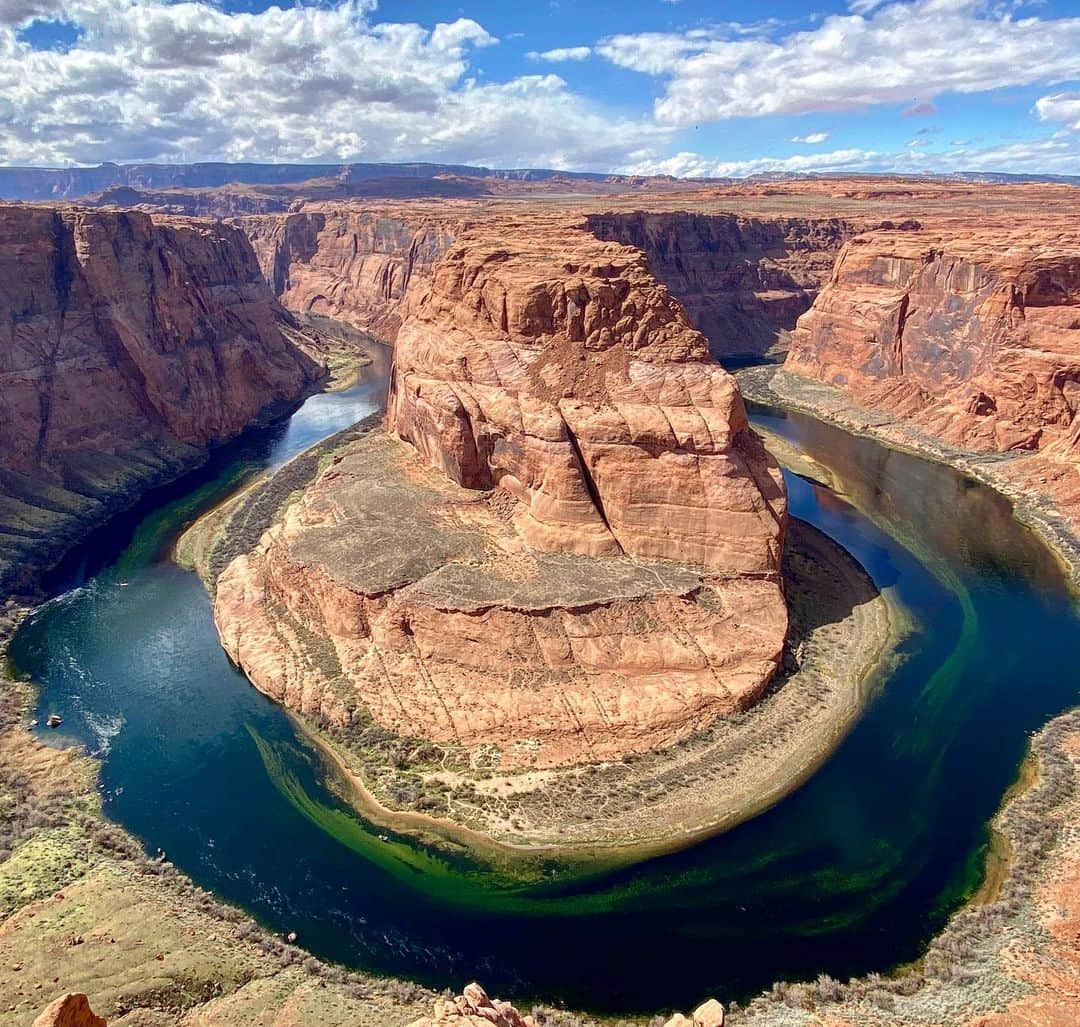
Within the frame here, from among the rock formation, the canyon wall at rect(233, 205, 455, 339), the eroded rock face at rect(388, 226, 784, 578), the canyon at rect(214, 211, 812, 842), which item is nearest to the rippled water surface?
the canyon at rect(214, 211, 812, 842)

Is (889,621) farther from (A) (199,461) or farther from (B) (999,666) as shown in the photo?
(A) (199,461)

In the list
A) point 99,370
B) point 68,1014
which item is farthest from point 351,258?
point 68,1014

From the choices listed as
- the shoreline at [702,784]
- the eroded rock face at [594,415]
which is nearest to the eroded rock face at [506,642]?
the shoreline at [702,784]

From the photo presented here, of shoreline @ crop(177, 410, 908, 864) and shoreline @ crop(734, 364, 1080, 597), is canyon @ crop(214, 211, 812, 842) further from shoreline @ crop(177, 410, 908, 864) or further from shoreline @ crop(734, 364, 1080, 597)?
shoreline @ crop(734, 364, 1080, 597)

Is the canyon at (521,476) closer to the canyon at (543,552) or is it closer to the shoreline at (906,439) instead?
the canyon at (543,552)

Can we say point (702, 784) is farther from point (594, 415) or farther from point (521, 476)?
point (521, 476)

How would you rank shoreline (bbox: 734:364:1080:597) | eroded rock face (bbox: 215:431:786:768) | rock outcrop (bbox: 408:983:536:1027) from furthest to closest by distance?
1. shoreline (bbox: 734:364:1080:597)
2. eroded rock face (bbox: 215:431:786:768)
3. rock outcrop (bbox: 408:983:536:1027)

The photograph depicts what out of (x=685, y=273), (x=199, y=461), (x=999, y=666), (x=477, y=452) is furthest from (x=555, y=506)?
(x=685, y=273)
